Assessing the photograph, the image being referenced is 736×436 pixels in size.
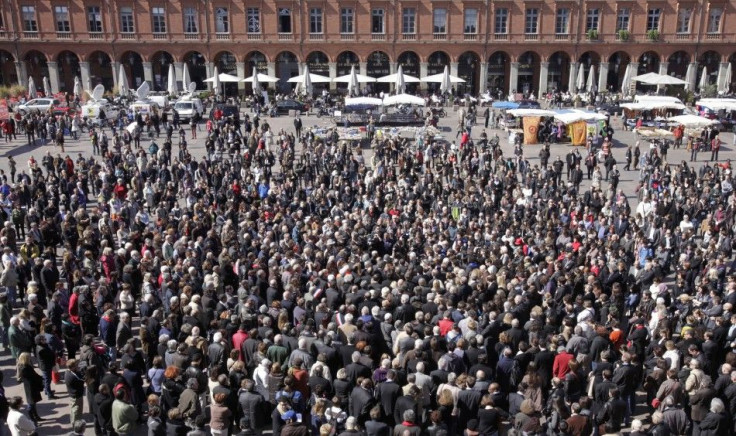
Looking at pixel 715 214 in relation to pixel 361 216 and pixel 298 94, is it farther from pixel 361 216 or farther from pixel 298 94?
pixel 298 94

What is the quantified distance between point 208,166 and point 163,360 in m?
15.2

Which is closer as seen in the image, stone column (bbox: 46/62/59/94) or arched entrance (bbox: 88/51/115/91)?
stone column (bbox: 46/62/59/94)

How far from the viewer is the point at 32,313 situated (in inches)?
469

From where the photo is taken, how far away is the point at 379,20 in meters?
53.5

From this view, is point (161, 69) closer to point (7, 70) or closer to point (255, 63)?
point (255, 63)

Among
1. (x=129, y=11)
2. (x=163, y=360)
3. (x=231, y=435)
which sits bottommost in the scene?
(x=231, y=435)

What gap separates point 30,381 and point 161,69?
166ft

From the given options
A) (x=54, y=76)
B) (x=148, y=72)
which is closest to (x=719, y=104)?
(x=148, y=72)

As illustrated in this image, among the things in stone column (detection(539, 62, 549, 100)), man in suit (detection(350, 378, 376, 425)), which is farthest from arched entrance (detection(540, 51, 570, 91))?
man in suit (detection(350, 378, 376, 425))

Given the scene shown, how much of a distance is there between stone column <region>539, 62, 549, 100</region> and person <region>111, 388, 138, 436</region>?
51.0 meters

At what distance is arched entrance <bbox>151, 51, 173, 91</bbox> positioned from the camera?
56.4m

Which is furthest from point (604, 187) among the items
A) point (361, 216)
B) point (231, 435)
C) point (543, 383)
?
point (231, 435)

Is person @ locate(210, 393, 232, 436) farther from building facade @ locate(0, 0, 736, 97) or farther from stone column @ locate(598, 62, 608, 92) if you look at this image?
stone column @ locate(598, 62, 608, 92)

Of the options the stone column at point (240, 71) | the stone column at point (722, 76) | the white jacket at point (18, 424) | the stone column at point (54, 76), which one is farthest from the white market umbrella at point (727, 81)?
the white jacket at point (18, 424)
